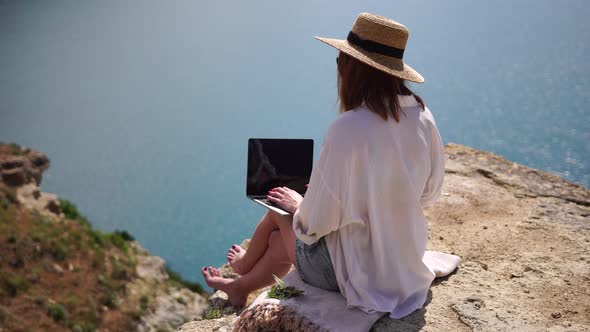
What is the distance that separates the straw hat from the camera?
6.66ft

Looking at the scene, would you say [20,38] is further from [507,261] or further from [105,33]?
[507,261]

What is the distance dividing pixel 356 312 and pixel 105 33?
37201 mm

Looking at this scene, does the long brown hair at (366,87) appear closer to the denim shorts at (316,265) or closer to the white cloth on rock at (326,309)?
the denim shorts at (316,265)

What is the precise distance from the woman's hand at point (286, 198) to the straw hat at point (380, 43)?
66cm

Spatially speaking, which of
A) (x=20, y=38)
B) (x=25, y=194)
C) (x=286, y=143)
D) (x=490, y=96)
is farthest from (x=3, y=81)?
(x=286, y=143)

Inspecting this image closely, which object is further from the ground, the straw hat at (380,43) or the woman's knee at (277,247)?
the straw hat at (380,43)

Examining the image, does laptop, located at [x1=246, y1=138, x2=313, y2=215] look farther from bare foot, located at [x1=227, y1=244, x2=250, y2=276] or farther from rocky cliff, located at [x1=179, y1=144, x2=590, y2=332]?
rocky cliff, located at [x1=179, y1=144, x2=590, y2=332]

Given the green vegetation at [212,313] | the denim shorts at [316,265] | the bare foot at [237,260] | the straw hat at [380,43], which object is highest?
the straw hat at [380,43]

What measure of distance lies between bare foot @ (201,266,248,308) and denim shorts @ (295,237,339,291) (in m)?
0.54

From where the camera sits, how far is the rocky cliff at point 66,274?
41.9 feet

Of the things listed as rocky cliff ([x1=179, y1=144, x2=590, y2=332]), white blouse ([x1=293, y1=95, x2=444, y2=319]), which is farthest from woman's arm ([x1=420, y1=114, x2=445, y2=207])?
rocky cliff ([x1=179, y1=144, x2=590, y2=332])

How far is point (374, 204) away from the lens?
2.05 m

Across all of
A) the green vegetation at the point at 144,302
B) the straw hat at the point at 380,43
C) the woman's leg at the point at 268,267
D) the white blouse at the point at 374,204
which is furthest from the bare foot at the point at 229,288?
the green vegetation at the point at 144,302

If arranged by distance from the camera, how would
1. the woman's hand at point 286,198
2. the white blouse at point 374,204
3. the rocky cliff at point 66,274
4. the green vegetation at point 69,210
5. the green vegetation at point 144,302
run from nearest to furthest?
the white blouse at point 374,204 < the woman's hand at point 286,198 < the rocky cliff at point 66,274 < the green vegetation at point 144,302 < the green vegetation at point 69,210
